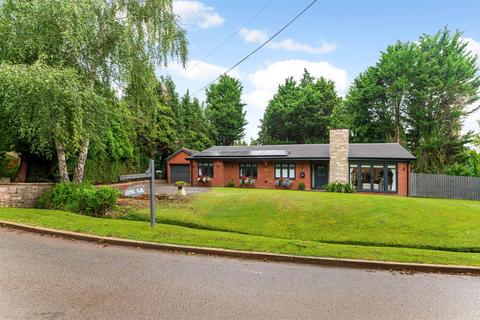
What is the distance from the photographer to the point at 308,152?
22359 millimetres

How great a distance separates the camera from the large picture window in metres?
19.3

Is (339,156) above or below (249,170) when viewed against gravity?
above

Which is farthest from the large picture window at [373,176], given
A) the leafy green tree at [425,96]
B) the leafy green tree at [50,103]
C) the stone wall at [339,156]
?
the leafy green tree at [50,103]

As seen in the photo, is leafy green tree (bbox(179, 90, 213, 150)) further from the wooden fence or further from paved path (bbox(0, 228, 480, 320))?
paved path (bbox(0, 228, 480, 320))

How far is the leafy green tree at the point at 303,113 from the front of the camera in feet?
131

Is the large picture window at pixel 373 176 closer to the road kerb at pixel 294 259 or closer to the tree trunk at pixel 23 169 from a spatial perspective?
the road kerb at pixel 294 259

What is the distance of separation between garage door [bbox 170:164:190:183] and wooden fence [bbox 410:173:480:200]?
59.4 ft

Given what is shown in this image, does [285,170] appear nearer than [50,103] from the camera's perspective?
No

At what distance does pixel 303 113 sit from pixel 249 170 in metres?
20.3

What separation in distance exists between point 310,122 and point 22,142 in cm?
3318

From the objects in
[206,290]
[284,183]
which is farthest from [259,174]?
[206,290]

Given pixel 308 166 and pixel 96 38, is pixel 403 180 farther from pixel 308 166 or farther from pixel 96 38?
pixel 96 38

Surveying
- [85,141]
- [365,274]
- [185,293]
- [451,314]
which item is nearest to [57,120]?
[85,141]

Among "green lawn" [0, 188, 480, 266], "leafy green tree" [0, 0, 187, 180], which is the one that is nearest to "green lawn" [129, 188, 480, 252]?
"green lawn" [0, 188, 480, 266]
